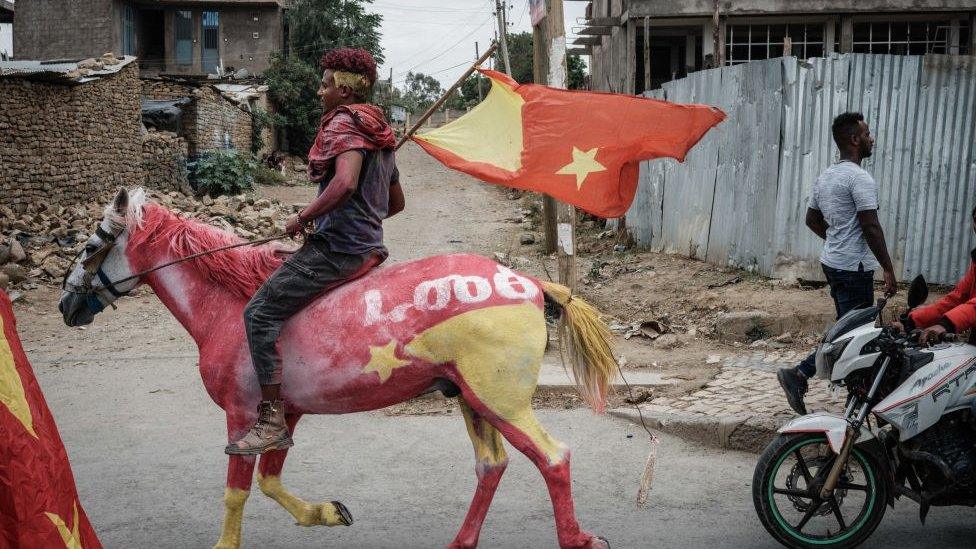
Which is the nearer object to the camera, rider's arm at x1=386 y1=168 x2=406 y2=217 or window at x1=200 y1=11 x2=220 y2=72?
rider's arm at x1=386 y1=168 x2=406 y2=217

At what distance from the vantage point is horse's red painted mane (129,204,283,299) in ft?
13.3

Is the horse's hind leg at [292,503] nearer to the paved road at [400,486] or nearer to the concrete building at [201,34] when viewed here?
the paved road at [400,486]

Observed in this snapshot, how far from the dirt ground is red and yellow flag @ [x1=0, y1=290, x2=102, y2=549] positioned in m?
4.13

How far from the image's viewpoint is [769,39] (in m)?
22.2

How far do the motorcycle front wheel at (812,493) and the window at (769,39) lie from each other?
64.4 feet

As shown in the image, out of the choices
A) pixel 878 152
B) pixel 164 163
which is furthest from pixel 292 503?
pixel 164 163

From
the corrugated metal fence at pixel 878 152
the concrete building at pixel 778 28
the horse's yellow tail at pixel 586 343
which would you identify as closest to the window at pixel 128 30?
the concrete building at pixel 778 28

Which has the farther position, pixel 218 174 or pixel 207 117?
pixel 207 117

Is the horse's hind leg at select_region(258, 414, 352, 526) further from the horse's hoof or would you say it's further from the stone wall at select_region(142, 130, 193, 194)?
the stone wall at select_region(142, 130, 193, 194)

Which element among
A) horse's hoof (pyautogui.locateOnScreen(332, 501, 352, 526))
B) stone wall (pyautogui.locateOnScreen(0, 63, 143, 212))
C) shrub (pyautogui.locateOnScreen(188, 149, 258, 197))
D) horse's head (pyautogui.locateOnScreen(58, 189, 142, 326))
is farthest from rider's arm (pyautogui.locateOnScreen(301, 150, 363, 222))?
shrub (pyautogui.locateOnScreen(188, 149, 258, 197))

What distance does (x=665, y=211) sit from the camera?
1298cm

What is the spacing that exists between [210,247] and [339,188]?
0.81 m

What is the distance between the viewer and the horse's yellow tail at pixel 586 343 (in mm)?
4184

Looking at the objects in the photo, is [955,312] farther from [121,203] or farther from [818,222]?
[121,203]
